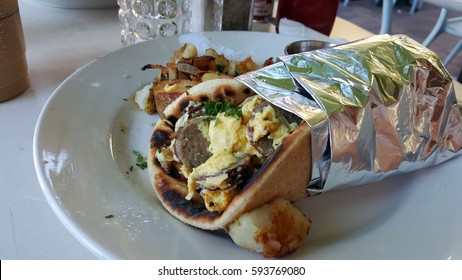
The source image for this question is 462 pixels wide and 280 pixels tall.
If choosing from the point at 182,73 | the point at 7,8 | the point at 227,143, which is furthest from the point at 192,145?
the point at 7,8

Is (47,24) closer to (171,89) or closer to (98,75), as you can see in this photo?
(98,75)

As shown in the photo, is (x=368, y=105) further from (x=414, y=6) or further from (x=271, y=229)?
(x=414, y=6)

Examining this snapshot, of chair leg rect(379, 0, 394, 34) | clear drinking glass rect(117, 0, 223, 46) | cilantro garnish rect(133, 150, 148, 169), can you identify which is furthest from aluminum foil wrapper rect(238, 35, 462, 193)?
chair leg rect(379, 0, 394, 34)

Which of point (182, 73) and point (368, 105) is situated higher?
point (368, 105)

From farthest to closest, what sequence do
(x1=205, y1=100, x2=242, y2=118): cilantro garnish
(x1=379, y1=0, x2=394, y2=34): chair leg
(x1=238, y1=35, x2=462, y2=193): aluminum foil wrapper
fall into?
(x1=379, y1=0, x2=394, y2=34): chair leg, (x1=205, y1=100, x2=242, y2=118): cilantro garnish, (x1=238, y1=35, x2=462, y2=193): aluminum foil wrapper

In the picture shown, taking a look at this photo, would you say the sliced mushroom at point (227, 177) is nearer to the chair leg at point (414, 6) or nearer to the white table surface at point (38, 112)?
the white table surface at point (38, 112)

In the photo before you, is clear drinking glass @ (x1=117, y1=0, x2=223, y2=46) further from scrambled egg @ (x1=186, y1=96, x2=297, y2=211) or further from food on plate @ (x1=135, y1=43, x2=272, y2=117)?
scrambled egg @ (x1=186, y1=96, x2=297, y2=211)

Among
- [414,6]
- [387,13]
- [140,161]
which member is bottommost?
[414,6]
